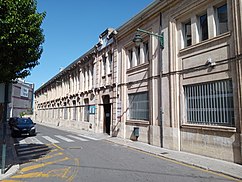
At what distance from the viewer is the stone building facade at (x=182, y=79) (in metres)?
8.61

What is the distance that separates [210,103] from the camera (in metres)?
9.44

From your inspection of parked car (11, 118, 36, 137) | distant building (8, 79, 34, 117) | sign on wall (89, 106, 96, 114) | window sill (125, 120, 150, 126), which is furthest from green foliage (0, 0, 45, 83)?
distant building (8, 79, 34, 117)

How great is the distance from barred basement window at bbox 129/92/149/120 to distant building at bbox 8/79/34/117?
166 feet

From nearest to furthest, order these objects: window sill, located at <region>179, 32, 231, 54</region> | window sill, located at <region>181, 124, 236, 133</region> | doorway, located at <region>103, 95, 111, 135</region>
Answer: window sill, located at <region>181, 124, 236, 133</region> → window sill, located at <region>179, 32, 231, 54</region> → doorway, located at <region>103, 95, 111, 135</region>

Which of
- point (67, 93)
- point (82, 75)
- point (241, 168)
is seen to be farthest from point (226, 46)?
point (67, 93)

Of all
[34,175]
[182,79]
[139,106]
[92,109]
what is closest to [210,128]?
[182,79]

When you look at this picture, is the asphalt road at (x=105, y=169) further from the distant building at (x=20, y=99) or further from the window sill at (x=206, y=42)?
the distant building at (x=20, y=99)

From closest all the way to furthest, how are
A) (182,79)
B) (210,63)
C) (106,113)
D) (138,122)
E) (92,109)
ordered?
(210,63)
(182,79)
(138,122)
(106,113)
(92,109)

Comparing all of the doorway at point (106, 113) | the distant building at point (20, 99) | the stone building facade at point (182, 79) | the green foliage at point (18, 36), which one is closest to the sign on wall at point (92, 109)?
the doorway at point (106, 113)

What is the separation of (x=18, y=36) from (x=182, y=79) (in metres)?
7.53

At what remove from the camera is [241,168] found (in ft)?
24.3

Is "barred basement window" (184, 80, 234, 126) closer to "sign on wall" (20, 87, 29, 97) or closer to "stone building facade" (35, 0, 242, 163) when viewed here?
"stone building facade" (35, 0, 242, 163)

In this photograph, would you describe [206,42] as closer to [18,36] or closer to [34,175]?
[18,36]

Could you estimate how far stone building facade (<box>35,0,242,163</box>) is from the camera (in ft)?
28.2
